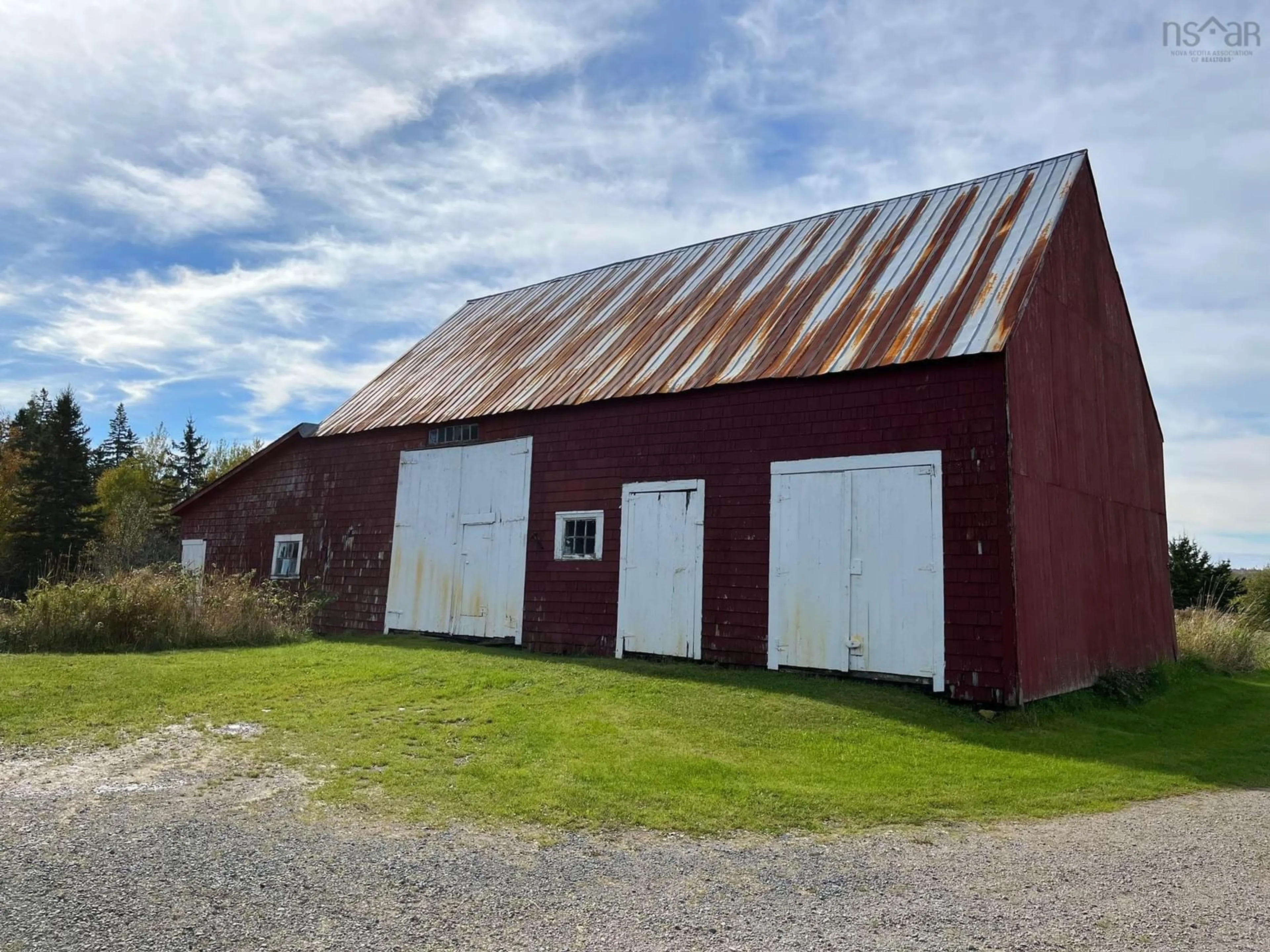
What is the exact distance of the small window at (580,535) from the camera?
1409 centimetres

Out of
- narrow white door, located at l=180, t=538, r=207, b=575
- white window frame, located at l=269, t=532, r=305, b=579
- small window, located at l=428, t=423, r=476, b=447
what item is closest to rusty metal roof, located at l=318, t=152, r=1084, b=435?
small window, located at l=428, t=423, r=476, b=447

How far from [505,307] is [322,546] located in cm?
732

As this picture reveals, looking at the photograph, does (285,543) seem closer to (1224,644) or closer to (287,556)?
(287,556)

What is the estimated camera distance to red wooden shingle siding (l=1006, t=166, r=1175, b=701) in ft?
35.9

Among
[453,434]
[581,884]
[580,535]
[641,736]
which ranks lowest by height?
[581,884]

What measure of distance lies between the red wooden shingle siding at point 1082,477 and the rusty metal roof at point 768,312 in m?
0.69

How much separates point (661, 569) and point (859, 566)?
304 centimetres

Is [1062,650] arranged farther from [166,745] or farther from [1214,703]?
[166,745]

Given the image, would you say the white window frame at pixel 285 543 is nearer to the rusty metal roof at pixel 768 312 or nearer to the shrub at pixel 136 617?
the rusty metal roof at pixel 768 312

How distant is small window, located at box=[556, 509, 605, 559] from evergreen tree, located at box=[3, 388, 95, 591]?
33.3m

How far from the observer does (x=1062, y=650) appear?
1142 cm

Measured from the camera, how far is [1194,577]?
28.2m

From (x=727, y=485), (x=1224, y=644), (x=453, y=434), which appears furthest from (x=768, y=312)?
(x=1224, y=644)

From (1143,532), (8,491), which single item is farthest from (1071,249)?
(8,491)
